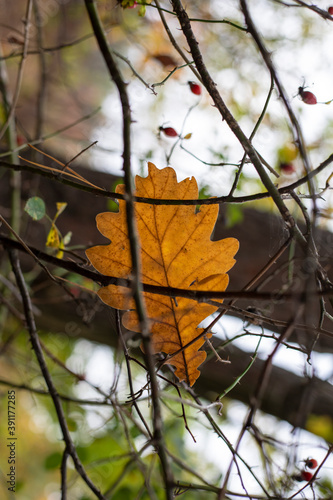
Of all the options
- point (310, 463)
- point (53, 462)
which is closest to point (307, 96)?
point (310, 463)

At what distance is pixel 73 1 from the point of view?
6.93 feet

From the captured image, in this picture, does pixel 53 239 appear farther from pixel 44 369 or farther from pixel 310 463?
pixel 310 463

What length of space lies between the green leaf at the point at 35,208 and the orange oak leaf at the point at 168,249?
149mm

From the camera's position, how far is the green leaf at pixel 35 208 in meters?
0.49

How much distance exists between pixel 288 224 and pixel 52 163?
707mm

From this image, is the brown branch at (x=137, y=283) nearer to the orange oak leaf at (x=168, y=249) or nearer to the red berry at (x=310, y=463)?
the orange oak leaf at (x=168, y=249)

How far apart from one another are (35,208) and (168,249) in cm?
20

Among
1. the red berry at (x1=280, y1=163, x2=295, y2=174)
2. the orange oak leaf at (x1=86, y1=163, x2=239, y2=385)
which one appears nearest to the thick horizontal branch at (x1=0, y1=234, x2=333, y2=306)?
the orange oak leaf at (x1=86, y1=163, x2=239, y2=385)

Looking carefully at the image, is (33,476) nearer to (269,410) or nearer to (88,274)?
(269,410)

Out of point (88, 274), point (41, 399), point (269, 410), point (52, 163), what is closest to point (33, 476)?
point (41, 399)

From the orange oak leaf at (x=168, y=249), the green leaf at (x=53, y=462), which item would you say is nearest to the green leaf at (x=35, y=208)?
the orange oak leaf at (x=168, y=249)

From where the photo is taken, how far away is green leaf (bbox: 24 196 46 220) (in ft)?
1.61

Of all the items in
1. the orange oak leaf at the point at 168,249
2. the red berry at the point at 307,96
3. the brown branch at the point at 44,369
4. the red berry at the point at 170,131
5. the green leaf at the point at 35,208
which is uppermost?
the red berry at the point at 307,96

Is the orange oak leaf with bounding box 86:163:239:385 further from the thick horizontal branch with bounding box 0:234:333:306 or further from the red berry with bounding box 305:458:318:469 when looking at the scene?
the red berry with bounding box 305:458:318:469
